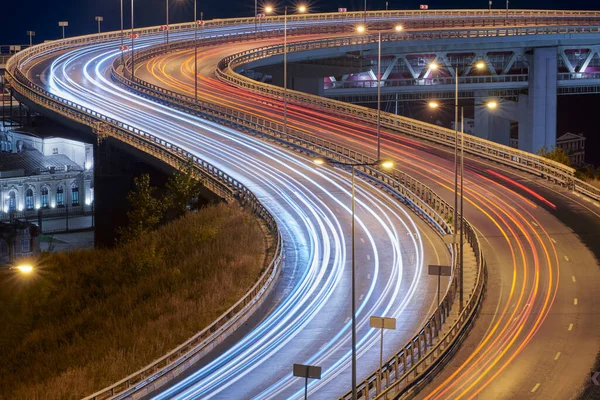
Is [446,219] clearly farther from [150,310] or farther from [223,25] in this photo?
[223,25]

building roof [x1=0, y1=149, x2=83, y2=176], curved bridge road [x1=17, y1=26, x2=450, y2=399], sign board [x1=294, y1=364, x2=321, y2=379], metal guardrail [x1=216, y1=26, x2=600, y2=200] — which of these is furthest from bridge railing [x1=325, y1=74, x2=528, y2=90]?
sign board [x1=294, y1=364, x2=321, y2=379]

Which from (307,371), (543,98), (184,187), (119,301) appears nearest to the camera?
(307,371)

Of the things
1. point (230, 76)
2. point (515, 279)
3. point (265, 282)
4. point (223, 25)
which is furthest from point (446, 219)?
point (223, 25)

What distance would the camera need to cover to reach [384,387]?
3291 centimetres

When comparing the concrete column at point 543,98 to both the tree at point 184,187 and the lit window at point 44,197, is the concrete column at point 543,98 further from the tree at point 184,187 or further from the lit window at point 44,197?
the lit window at point 44,197

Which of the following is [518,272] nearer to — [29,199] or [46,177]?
[46,177]

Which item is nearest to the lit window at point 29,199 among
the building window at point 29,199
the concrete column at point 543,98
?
the building window at point 29,199

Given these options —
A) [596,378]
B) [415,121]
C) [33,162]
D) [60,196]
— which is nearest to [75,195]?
[60,196]

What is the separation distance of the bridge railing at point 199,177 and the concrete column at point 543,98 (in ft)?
159

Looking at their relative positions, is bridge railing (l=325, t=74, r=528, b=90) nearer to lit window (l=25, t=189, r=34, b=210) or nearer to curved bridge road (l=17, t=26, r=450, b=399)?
lit window (l=25, t=189, r=34, b=210)

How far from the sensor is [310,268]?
48.2 m

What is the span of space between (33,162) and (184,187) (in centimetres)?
5295

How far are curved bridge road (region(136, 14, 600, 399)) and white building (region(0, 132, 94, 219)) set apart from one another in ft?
108

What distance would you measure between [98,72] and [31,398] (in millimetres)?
75316
